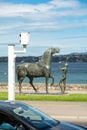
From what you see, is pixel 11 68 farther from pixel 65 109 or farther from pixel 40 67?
pixel 40 67

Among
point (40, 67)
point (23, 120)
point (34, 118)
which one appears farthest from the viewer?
point (40, 67)

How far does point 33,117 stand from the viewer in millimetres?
9414

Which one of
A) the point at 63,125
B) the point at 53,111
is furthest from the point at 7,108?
the point at 53,111

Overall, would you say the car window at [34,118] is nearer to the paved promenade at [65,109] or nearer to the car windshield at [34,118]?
the car windshield at [34,118]

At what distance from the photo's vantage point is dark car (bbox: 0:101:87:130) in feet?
28.8

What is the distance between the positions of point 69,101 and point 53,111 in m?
4.38

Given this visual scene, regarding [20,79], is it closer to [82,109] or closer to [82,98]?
[82,98]

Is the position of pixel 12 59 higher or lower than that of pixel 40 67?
higher

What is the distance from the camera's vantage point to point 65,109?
2100 cm

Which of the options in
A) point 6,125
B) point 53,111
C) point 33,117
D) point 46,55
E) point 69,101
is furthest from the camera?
point 46,55

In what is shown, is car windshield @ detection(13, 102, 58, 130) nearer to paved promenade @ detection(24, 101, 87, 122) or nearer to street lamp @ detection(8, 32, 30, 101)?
paved promenade @ detection(24, 101, 87, 122)

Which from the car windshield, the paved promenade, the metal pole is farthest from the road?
the car windshield

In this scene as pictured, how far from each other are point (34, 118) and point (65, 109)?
1171cm

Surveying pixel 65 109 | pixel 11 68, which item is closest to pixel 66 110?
pixel 65 109
